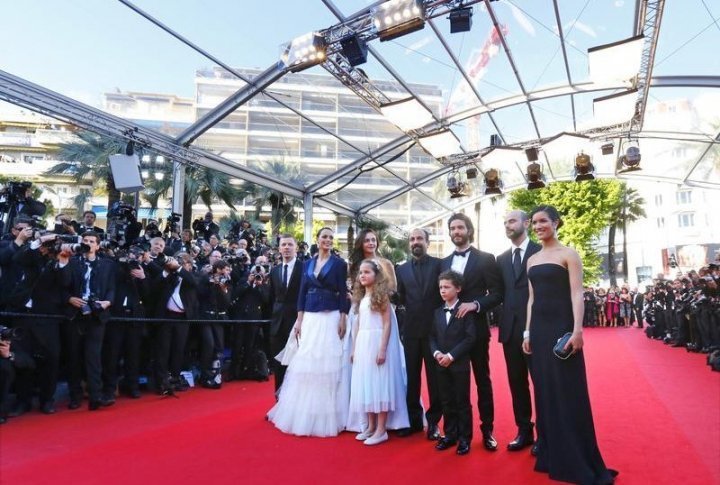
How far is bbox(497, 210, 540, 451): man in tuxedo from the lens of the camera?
10.7ft

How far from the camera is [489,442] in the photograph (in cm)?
320

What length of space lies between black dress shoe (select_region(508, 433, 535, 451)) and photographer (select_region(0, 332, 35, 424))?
3.93 metres

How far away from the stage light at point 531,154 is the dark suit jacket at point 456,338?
11.6 metres

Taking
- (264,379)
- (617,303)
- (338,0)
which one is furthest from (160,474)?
(617,303)

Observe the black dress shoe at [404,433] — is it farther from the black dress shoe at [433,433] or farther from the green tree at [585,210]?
the green tree at [585,210]

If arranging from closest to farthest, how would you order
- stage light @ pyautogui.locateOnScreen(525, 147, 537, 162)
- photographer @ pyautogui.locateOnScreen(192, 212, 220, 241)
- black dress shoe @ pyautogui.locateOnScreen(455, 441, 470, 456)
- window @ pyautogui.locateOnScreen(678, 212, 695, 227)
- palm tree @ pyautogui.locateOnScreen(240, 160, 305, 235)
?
Answer: black dress shoe @ pyautogui.locateOnScreen(455, 441, 470, 456)
photographer @ pyautogui.locateOnScreen(192, 212, 220, 241)
stage light @ pyautogui.locateOnScreen(525, 147, 537, 162)
palm tree @ pyautogui.locateOnScreen(240, 160, 305, 235)
window @ pyautogui.locateOnScreen(678, 212, 695, 227)

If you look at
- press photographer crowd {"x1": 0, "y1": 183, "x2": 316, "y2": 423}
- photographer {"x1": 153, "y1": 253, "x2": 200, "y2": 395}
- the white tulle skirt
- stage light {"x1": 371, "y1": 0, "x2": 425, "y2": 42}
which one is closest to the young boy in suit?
the white tulle skirt

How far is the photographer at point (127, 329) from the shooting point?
468 cm

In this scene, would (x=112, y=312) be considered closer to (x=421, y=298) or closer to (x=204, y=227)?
(x=421, y=298)

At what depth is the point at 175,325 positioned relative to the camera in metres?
5.34

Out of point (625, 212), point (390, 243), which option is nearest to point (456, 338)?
point (390, 243)

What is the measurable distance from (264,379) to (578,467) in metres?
4.53

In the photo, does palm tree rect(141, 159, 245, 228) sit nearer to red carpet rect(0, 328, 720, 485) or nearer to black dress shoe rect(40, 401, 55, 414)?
black dress shoe rect(40, 401, 55, 414)

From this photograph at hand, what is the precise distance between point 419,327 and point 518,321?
77cm
